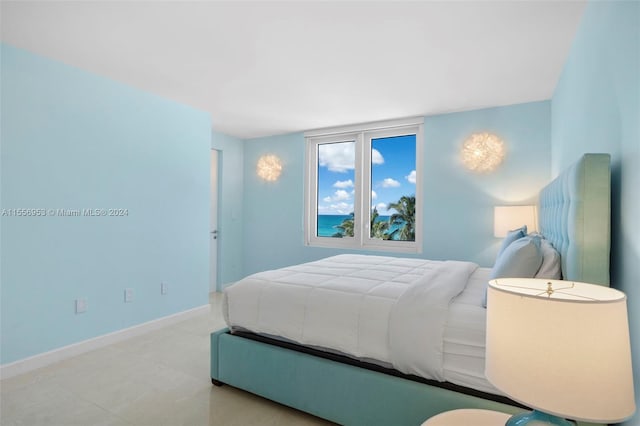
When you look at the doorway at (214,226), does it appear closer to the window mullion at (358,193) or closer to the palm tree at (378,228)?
the window mullion at (358,193)

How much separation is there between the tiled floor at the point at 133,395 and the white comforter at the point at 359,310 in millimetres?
475

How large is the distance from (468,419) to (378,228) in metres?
3.44

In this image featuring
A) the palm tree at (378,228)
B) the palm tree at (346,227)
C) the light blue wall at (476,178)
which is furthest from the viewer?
the palm tree at (346,227)

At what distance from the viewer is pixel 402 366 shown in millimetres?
1760

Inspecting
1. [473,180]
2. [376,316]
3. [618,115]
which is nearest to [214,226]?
[473,180]

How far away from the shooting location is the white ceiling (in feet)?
6.91

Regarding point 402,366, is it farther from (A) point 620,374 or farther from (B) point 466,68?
(B) point 466,68

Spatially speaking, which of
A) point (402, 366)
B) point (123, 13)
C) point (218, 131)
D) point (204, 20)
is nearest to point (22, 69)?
point (123, 13)

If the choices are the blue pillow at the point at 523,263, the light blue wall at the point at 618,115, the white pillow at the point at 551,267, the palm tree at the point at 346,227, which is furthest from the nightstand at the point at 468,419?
the palm tree at the point at 346,227

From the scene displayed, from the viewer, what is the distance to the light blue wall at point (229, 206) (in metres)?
5.28

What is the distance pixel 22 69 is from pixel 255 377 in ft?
9.38

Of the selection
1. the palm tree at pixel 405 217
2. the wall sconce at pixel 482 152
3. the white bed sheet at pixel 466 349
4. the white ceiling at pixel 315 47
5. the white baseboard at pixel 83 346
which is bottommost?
the white baseboard at pixel 83 346

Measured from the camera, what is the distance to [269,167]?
5391 millimetres

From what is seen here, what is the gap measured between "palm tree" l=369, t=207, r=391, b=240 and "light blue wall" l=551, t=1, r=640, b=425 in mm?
2652
